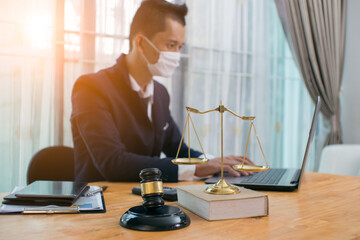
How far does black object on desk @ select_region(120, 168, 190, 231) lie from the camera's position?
0.68 metres

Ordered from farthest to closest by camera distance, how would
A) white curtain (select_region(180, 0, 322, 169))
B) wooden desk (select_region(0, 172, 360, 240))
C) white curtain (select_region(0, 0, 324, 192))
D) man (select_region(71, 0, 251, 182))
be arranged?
1. white curtain (select_region(180, 0, 322, 169))
2. white curtain (select_region(0, 0, 324, 192))
3. man (select_region(71, 0, 251, 182))
4. wooden desk (select_region(0, 172, 360, 240))

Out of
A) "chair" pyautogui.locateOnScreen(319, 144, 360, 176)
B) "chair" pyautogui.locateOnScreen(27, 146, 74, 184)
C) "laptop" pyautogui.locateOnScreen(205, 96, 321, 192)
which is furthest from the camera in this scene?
"chair" pyautogui.locateOnScreen(319, 144, 360, 176)

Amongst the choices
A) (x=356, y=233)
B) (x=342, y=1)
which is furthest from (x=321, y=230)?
(x=342, y=1)

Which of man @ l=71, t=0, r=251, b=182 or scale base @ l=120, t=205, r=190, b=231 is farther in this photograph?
man @ l=71, t=0, r=251, b=182

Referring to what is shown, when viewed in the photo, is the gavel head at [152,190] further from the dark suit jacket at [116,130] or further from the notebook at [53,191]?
the dark suit jacket at [116,130]

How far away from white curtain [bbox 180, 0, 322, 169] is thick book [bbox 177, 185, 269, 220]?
80.6 inches

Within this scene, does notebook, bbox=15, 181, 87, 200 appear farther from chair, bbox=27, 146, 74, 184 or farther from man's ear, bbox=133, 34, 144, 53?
man's ear, bbox=133, 34, 144, 53

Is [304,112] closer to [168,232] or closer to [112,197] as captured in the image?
[112,197]

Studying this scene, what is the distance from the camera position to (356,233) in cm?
69

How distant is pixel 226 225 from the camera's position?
72 cm

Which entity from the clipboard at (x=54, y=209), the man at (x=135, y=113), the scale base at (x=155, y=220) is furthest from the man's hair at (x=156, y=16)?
the scale base at (x=155, y=220)

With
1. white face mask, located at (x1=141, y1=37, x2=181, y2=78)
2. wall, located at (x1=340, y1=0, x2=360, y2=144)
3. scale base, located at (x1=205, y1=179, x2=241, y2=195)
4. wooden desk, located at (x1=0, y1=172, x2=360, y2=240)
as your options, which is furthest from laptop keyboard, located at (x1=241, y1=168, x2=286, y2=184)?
wall, located at (x1=340, y1=0, x2=360, y2=144)

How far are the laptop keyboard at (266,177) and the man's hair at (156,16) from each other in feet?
3.12

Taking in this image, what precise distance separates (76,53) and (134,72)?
62 centimetres
